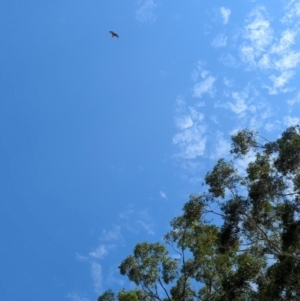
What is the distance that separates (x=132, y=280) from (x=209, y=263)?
4.83 metres

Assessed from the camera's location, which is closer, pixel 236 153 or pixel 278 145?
pixel 278 145

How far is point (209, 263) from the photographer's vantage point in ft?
81.3

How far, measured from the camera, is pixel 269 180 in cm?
2069

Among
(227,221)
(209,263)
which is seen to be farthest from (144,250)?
(227,221)

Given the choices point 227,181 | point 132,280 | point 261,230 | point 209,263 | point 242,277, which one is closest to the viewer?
point 242,277

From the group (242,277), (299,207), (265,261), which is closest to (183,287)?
(265,261)

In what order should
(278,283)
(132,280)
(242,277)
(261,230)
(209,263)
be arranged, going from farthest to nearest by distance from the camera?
(132,280) → (209,263) → (261,230) → (242,277) → (278,283)

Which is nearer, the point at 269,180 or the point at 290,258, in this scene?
the point at 290,258

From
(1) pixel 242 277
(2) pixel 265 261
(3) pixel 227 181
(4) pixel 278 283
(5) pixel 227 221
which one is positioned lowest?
(4) pixel 278 283

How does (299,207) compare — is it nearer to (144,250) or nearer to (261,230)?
(261,230)

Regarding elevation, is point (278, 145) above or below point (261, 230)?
above

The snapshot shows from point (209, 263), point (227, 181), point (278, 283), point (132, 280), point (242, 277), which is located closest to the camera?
point (278, 283)

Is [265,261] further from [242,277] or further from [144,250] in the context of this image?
[144,250]

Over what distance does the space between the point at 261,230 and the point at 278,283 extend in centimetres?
410
